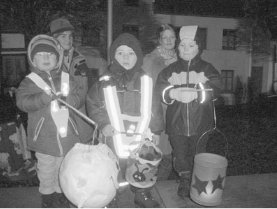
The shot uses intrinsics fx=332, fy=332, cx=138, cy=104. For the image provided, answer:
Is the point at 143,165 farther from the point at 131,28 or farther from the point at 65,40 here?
the point at 131,28

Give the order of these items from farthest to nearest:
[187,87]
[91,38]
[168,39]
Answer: [91,38] → [168,39] → [187,87]

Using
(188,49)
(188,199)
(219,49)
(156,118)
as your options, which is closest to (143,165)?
(156,118)

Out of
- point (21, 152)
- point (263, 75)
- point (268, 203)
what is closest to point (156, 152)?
point (268, 203)

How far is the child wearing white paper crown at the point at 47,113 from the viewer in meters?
3.39

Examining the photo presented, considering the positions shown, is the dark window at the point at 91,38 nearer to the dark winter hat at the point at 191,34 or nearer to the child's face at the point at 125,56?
the dark winter hat at the point at 191,34

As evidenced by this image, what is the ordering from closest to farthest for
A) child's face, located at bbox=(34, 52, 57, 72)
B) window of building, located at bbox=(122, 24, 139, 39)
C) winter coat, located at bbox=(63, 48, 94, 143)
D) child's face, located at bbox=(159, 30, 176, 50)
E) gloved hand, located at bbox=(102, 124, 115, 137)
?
gloved hand, located at bbox=(102, 124, 115, 137) < child's face, located at bbox=(34, 52, 57, 72) < winter coat, located at bbox=(63, 48, 94, 143) < child's face, located at bbox=(159, 30, 176, 50) < window of building, located at bbox=(122, 24, 139, 39)

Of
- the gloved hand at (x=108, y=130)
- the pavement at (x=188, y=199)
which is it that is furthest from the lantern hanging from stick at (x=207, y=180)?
the gloved hand at (x=108, y=130)

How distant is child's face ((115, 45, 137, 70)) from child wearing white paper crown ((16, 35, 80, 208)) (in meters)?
0.60

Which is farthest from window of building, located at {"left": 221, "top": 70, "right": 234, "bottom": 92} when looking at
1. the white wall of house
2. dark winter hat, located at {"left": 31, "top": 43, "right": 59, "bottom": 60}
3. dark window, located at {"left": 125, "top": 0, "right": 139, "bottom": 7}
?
dark winter hat, located at {"left": 31, "top": 43, "right": 59, "bottom": 60}

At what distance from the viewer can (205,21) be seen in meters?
20.2

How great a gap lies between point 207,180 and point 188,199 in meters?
0.52

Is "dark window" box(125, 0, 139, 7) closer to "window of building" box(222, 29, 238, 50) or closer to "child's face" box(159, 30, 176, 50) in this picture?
A: "window of building" box(222, 29, 238, 50)

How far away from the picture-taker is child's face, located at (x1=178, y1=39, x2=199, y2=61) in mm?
3697

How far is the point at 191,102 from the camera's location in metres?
3.70
